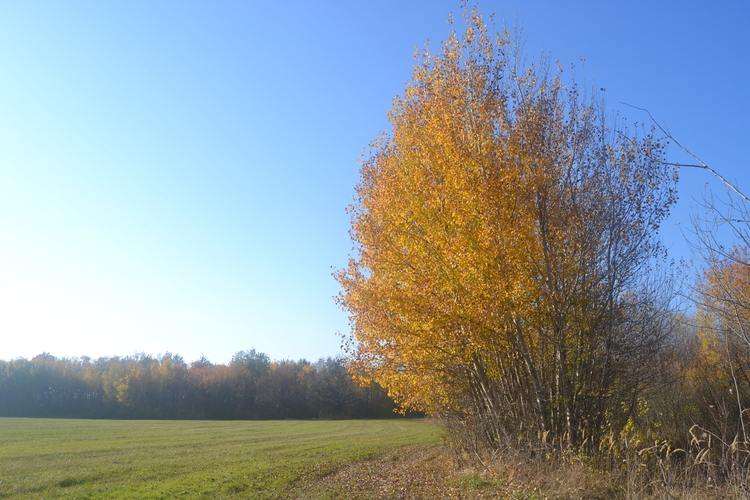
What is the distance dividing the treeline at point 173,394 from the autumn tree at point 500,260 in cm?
5843

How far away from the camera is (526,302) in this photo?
926 centimetres

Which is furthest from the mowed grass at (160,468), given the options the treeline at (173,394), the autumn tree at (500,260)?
the treeline at (173,394)

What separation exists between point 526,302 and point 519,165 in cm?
312

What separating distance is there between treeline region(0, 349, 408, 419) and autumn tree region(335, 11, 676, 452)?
2300 inches

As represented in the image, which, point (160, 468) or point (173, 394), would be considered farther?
point (173, 394)

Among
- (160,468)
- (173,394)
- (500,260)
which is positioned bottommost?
(173,394)

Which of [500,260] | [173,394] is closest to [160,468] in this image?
[500,260]

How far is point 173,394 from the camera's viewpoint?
74.0m

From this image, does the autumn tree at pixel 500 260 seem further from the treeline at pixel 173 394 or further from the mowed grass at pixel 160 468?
the treeline at pixel 173 394

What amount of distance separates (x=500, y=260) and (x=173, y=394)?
77906 mm

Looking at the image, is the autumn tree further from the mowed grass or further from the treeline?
the treeline

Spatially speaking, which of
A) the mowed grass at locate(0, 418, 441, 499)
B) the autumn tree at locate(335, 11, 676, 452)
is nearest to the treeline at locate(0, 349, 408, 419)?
the mowed grass at locate(0, 418, 441, 499)

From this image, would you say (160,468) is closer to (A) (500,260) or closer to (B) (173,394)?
(A) (500,260)

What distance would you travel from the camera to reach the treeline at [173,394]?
6969 cm
